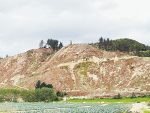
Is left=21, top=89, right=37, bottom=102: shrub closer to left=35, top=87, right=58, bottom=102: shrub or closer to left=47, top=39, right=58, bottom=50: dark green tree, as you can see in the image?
left=35, top=87, right=58, bottom=102: shrub

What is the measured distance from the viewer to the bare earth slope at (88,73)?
314ft

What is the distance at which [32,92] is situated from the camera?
85875mm

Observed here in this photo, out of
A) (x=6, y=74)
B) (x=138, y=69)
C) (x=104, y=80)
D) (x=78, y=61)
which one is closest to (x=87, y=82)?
(x=104, y=80)

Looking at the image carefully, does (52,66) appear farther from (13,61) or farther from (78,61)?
(13,61)

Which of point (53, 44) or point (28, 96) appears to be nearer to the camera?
point (28, 96)

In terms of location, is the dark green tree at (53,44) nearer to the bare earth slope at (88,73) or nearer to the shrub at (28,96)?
the bare earth slope at (88,73)

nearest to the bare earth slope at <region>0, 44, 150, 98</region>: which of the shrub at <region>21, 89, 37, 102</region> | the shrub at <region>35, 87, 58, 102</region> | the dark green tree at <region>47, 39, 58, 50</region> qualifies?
the shrub at <region>35, 87, 58, 102</region>

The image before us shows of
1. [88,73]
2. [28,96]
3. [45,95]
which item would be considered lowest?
[28,96]

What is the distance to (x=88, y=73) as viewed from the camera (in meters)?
112

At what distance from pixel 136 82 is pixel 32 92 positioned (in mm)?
49436

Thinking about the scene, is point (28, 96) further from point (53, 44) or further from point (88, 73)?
point (53, 44)

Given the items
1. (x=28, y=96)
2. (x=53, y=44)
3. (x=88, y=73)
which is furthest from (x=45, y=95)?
(x=53, y=44)

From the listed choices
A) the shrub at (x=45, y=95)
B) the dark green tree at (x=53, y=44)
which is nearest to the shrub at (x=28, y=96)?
the shrub at (x=45, y=95)

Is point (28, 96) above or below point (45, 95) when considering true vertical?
below
